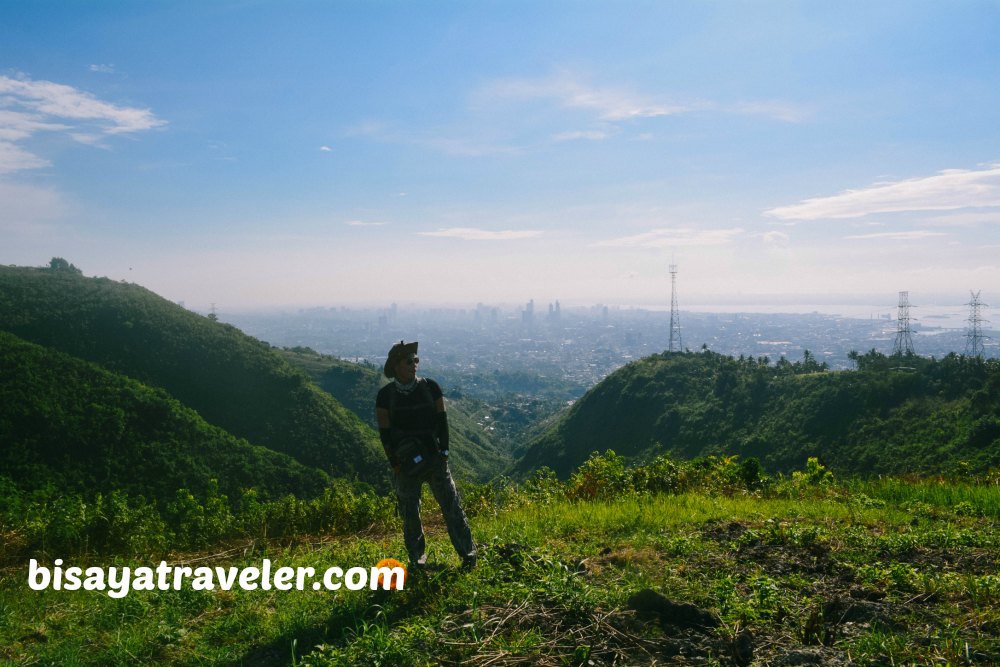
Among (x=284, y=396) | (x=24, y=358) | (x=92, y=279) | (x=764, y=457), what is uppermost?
(x=92, y=279)

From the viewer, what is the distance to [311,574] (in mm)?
4859

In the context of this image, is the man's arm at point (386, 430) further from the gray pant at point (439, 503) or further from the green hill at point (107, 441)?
the green hill at point (107, 441)

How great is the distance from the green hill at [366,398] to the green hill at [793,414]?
834cm

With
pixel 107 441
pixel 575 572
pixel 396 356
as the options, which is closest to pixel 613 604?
pixel 575 572

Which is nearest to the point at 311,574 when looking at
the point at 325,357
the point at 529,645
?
the point at 529,645

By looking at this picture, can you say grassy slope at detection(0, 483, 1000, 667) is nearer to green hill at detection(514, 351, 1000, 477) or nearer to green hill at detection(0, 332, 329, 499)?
green hill at detection(514, 351, 1000, 477)

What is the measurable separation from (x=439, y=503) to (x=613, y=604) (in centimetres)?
175

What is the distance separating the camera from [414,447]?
4.49m

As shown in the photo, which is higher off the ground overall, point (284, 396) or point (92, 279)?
point (92, 279)

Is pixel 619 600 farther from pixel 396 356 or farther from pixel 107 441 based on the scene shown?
pixel 107 441

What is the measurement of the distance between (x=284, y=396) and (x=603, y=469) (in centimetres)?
5606

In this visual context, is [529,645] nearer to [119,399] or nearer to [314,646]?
[314,646]

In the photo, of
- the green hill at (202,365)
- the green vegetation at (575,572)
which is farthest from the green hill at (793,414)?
the green hill at (202,365)

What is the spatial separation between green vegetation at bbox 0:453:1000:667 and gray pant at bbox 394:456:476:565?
265mm
